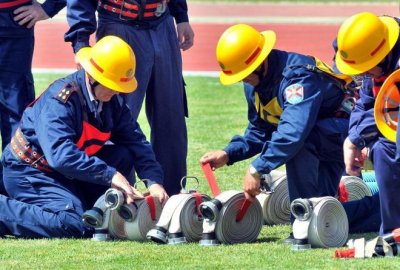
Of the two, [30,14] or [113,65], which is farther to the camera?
[30,14]

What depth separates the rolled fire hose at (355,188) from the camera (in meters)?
9.52

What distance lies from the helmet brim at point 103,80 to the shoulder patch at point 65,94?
6.6 inches

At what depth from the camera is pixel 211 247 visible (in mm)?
8305

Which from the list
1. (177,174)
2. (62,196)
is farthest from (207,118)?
(62,196)

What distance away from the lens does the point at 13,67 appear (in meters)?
10.5

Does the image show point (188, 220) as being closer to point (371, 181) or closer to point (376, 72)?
point (376, 72)

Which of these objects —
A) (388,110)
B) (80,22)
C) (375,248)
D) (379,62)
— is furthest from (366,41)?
(80,22)

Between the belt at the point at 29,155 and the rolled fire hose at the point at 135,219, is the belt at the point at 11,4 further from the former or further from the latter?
the rolled fire hose at the point at 135,219

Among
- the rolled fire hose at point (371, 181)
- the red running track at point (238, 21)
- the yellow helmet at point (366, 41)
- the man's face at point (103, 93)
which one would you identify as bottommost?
the red running track at point (238, 21)

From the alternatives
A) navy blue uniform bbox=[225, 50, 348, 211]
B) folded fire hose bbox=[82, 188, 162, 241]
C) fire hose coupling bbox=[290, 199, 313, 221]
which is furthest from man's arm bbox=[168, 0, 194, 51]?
fire hose coupling bbox=[290, 199, 313, 221]

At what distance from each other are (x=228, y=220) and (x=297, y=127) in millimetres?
761

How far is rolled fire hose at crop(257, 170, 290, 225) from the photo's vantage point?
30.7 feet

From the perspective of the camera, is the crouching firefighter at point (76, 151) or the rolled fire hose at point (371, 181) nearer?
the crouching firefighter at point (76, 151)

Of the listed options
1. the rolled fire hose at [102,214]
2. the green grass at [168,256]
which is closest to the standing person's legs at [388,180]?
the green grass at [168,256]
